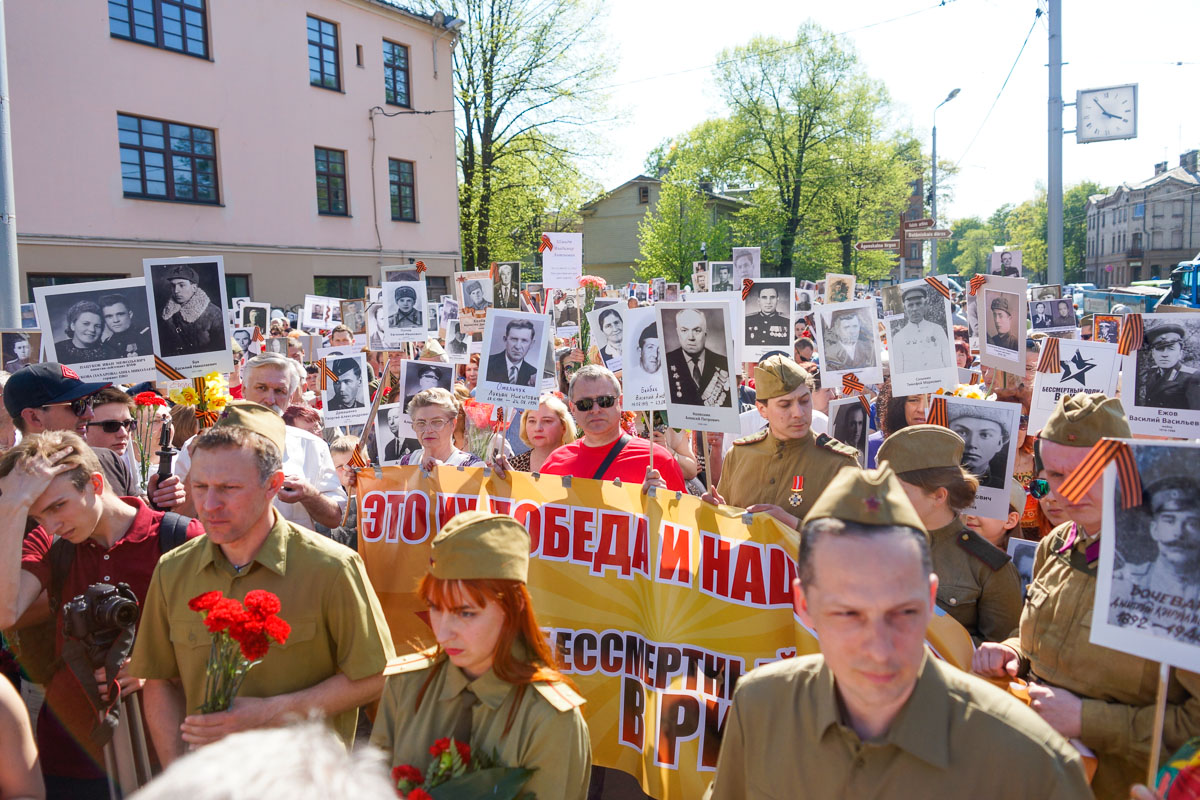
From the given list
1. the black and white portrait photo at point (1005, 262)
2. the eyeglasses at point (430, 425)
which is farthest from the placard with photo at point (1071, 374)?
the black and white portrait photo at point (1005, 262)

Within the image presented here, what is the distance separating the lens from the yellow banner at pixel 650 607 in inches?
131

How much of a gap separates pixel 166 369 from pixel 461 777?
155 inches

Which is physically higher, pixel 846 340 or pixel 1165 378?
pixel 846 340

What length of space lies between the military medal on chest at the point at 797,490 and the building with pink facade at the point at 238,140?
19.8 metres

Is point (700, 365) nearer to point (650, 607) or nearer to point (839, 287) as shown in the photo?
point (650, 607)

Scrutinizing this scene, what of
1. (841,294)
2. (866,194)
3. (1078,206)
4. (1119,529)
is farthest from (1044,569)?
(1078,206)

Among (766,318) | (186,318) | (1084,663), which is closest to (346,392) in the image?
(186,318)

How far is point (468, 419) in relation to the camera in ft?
23.0

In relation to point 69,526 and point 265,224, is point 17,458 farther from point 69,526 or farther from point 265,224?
point 265,224

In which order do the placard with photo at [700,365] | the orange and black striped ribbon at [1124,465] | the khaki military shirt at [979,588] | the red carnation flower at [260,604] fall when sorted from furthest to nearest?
the placard with photo at [700,365]
the khaki military shirt at [979,588]
the red carnation flower at [260,604]
the orange and black striped ribbon at [1124,465]

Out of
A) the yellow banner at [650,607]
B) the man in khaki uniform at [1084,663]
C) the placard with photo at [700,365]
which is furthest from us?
the placard with photo at [700,365]

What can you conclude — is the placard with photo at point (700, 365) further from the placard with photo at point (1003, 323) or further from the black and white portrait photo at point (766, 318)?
the black and white portrait photo at point (766, 318)

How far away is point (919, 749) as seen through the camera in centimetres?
166

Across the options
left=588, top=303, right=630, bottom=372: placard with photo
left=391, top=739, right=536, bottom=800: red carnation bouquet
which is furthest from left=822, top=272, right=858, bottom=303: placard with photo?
left=391, top=739, right=536, bottom=800: red carnation bouquet
